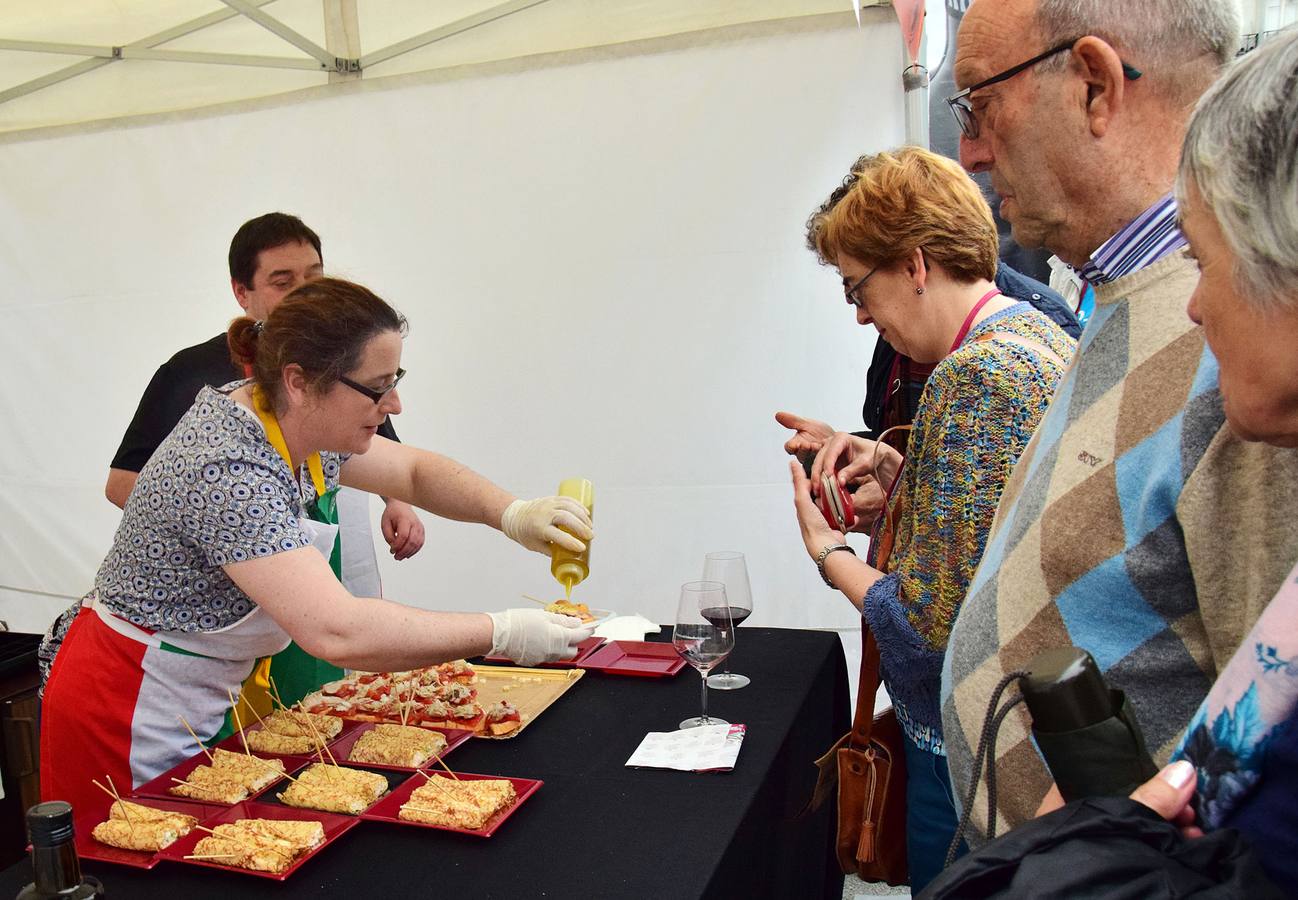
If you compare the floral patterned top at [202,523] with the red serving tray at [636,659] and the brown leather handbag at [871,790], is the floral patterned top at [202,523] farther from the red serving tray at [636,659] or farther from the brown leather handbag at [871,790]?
the brown leather handbag at [871,790]

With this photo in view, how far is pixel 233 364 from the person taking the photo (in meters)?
3.12

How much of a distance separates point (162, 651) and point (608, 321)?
250 cm

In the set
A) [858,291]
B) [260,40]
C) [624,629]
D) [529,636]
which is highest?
[260,40]

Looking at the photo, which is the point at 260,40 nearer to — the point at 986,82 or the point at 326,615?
the point at 326,615

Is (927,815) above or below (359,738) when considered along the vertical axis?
below

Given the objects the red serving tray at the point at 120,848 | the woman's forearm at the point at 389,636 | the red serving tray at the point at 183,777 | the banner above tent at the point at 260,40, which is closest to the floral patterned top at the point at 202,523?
the woman's forearm at the point at 389,636

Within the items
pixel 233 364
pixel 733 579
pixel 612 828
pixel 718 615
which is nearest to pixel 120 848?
pixel 612 828

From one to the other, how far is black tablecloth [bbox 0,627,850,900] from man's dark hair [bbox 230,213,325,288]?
1814 mm

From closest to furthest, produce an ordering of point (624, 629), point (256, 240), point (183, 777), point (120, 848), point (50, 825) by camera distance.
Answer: point (50, 825), point (120, 848), point (183, 777), point (624, 629), point (256, 240)

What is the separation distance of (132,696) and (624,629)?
1271mm

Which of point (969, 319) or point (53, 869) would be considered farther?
point (969, 319)

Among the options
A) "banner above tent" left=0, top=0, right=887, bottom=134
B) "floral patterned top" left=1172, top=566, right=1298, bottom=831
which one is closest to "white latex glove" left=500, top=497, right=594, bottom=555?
"floral patterned top" left=1172, top=566, right=1298, bottom=831

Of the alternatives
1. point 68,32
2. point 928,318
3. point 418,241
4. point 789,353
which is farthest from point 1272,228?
point 68,32

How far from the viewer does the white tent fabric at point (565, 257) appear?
396 cm
